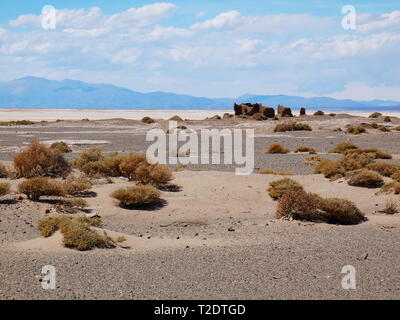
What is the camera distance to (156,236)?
11.8 m

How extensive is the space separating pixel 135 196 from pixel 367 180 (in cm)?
726

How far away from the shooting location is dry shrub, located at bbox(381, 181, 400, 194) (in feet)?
52.9

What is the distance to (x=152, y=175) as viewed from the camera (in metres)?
17.2

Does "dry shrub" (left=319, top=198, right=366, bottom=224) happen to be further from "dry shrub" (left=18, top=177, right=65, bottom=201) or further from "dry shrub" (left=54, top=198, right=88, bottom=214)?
"dry shrub" (left=18, top=177, right=65, bottom=201)

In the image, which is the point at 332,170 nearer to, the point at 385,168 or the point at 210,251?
the point at 385,168

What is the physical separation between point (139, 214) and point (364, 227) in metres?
5.27

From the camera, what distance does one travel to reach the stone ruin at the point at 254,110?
60.6 metres

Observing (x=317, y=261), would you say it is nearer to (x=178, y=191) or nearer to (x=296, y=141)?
(x=178, y=191)

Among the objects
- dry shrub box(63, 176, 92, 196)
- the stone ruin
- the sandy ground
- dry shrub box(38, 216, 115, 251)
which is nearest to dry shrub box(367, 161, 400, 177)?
the sandy ground

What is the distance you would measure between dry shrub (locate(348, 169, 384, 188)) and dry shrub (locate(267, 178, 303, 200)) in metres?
2.29

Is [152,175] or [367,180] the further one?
[367,180]

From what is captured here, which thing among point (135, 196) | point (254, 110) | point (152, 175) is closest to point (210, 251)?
point (135, 196)
